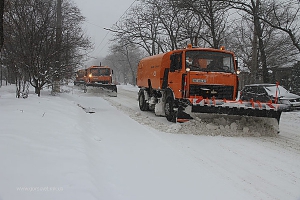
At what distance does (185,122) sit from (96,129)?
2.70 meters

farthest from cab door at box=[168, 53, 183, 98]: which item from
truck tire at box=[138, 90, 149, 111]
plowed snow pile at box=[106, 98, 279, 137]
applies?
truck tire at box=[138, 90, 149, 111]

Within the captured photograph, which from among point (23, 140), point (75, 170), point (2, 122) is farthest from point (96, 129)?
point (75, 170)

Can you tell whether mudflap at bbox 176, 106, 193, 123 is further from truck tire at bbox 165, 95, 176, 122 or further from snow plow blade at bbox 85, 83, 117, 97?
snow plow blade at bbox 85, 83, 117, 97

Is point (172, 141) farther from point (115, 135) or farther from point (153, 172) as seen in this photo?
point (153, 172)

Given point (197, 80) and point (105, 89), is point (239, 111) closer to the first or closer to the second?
point (197, 80)

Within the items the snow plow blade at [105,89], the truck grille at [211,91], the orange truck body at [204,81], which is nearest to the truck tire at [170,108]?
the orange truck body at [204,81]

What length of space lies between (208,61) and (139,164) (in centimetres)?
543

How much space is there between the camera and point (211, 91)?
28.8ft

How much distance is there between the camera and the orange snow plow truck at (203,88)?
7.79m

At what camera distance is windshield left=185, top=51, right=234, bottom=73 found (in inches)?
352

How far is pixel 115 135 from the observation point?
23.3ft

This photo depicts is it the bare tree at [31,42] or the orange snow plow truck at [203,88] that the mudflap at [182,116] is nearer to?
the orange snow plow truck at [203,88]

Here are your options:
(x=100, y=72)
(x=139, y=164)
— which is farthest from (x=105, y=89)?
(x=139, y=164)

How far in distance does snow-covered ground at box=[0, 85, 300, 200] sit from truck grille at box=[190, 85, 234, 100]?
1618 millimetres
